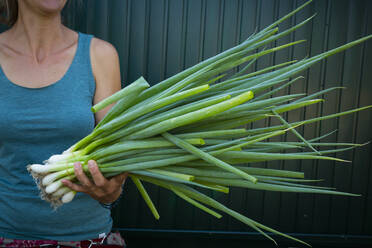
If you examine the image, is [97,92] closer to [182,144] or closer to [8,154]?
[8,154]

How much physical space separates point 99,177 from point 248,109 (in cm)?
40

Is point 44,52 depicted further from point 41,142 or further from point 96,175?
point 96,175

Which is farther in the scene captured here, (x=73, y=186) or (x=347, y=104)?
(x=347, y=104)

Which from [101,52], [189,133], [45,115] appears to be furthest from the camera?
[101,52]

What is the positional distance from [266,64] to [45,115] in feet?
4.94

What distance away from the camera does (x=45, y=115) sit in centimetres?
112

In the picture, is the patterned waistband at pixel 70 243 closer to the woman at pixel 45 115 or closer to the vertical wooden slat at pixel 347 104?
the woman at pixel 45 115

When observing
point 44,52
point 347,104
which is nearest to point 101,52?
point 44,52

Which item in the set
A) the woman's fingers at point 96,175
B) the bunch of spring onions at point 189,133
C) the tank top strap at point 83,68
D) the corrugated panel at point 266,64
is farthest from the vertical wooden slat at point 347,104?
the woman's fingers at point 96,175

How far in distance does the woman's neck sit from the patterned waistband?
600mm

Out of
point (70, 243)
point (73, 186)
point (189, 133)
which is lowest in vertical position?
point (70, 243)

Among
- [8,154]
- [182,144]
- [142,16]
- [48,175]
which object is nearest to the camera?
[182,144]

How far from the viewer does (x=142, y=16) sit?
2.19 meters

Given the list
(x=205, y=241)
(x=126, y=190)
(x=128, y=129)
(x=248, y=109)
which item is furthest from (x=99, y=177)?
(x=205, y=241)
